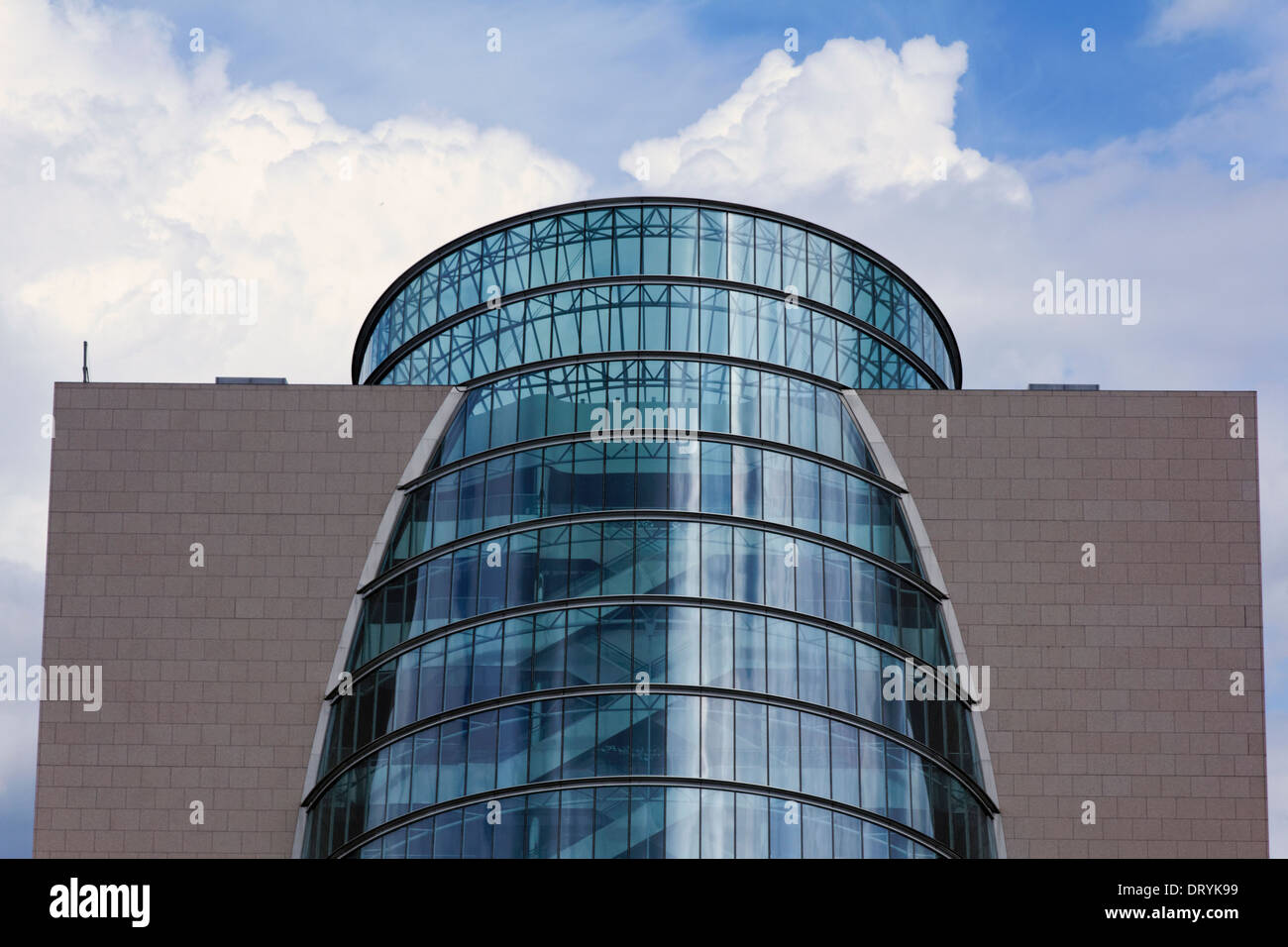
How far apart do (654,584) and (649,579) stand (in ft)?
0.68

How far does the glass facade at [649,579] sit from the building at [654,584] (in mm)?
96

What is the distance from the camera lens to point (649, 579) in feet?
164

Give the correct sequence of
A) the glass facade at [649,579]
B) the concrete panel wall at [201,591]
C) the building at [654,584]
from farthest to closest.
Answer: the concrete panel wall at [201,591] → the building at [654,584] → the glass facade at [649,579]

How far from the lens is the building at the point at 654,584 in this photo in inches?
1914

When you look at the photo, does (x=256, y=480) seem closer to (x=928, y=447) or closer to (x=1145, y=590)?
(x=928, y=447)

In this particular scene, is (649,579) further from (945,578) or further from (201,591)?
(201,591)

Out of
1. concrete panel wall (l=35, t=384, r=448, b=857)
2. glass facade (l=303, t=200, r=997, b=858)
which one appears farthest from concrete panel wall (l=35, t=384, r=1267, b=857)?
glass facade (l=303, t=200, r=997, b=858)

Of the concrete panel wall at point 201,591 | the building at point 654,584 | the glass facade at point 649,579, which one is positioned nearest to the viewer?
the glass facade at point 649,579

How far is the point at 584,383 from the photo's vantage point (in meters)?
53.6

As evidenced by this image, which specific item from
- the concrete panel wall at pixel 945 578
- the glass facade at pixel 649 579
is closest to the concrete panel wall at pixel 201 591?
the concrete panel wall at pixel 945 578

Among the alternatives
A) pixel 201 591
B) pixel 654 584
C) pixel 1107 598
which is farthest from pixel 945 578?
pixel 201 591

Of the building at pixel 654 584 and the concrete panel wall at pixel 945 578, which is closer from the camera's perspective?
the building at pixel 654 584

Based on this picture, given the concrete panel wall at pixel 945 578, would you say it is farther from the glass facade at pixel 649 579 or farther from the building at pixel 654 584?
the glass facade at pixel 649 579

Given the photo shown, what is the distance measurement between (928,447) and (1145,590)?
7.29 metres
